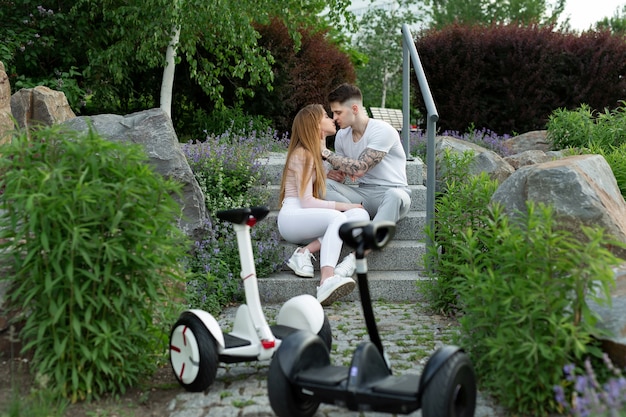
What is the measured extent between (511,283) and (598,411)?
83 centimetres

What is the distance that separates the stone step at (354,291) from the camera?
546cm

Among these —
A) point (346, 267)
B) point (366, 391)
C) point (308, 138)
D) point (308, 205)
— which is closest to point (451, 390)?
point (366, 391)

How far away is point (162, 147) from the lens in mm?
5648

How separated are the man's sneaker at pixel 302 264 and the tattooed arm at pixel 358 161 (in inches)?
29.2

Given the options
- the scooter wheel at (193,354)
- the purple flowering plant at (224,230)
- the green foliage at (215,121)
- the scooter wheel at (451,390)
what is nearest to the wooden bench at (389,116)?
the green foliage at (215,121)

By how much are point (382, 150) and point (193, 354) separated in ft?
8.97

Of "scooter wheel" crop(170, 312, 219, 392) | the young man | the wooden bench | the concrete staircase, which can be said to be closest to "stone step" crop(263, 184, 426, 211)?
the concrete staircase

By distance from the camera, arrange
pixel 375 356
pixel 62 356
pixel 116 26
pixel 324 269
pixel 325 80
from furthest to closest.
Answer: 1. pixel 325 80
2. pixel 116 26
3. pixel 324 269
4. pixel 62 356
5. pixel 375 356

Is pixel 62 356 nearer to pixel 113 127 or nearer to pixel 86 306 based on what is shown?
pixel 86 306

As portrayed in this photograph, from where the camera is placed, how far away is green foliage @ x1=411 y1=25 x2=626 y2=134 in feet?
35.8

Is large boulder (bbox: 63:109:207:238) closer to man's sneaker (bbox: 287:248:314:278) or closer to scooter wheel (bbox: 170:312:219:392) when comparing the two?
man's sneaker (bbox: 287:248:314:278)

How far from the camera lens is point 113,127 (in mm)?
5863

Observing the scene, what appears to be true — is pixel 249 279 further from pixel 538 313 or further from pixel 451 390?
pixel 538 313

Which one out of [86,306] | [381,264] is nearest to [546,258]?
[86,306]
